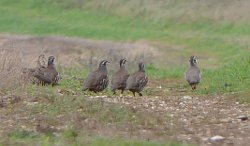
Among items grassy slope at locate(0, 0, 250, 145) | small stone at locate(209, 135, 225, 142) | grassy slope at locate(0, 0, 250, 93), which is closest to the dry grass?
small stone at locate(209, 135, 225, 142)

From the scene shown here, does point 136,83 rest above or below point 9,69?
below

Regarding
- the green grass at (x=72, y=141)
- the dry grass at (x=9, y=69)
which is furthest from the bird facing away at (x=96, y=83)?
the green grass at (x=72, y=141)

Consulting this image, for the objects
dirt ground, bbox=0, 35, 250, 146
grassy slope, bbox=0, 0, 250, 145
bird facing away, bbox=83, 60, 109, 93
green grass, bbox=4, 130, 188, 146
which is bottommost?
green grass, bbox=4, 130, 188, 146

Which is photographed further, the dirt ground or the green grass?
the dirt ground

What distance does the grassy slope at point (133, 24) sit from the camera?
123 ft

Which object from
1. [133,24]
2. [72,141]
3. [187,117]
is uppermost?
[133,24]

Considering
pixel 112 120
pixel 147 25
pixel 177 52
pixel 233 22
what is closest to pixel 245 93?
pixel 112 120

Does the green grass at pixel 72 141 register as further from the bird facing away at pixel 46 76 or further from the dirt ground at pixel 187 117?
the bird facing away at pixel 46 76

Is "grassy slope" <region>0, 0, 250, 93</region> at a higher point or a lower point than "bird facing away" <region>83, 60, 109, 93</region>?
higher

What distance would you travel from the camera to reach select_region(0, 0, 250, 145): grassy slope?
37.4 metres

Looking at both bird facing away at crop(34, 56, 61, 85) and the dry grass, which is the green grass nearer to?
the dry grass

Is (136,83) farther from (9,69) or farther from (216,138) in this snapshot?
(216,138)

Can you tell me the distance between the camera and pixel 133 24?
1729 inches

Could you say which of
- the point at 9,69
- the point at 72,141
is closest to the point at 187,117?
the point at 72,141
